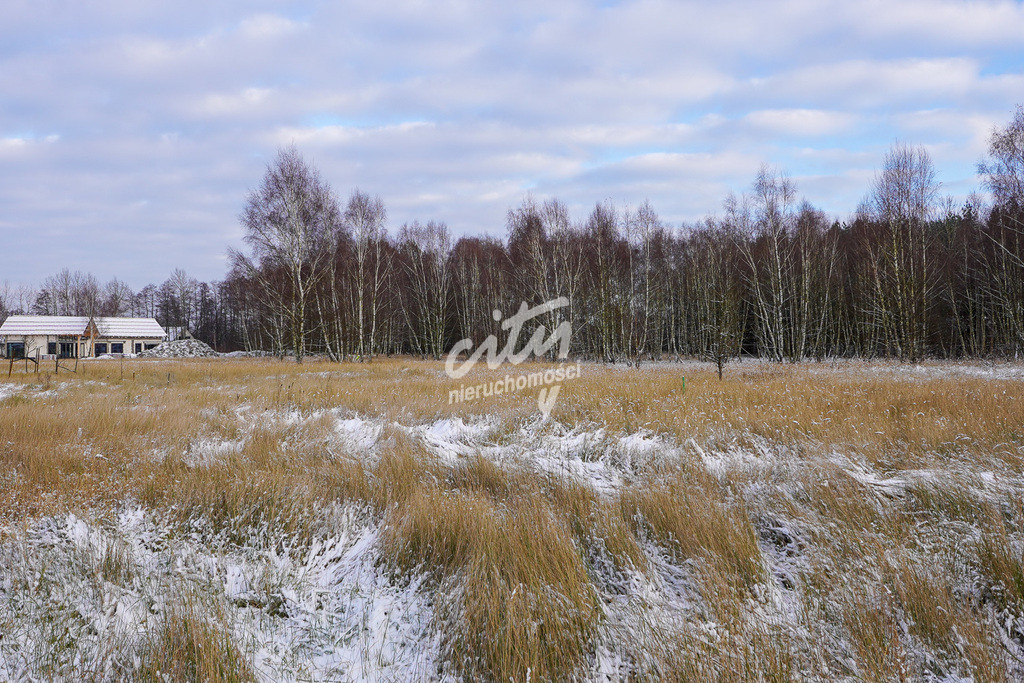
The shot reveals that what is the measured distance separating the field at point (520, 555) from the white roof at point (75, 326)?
5347 cm

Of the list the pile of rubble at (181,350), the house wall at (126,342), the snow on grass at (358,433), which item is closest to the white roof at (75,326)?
the house wall at (126,342)

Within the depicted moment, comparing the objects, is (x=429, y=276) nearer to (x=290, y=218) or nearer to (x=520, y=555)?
(x=290, y=218)

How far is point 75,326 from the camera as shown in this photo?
46.2 metres

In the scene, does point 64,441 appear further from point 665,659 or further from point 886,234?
point 886,234

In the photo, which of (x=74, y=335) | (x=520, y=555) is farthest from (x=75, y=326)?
(x=520, y=555)

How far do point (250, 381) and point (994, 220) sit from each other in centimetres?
3341

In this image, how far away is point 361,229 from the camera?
2664 centimetres

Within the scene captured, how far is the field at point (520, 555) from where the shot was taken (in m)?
2.38

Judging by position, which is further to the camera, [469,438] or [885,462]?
[469,438]

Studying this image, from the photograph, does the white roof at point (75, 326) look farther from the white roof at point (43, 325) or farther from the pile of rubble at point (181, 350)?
the pile of rubble at point (181, 350)

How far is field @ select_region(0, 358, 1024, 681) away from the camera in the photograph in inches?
93.6

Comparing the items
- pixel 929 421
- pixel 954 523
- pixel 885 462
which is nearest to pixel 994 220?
pixel 929 421

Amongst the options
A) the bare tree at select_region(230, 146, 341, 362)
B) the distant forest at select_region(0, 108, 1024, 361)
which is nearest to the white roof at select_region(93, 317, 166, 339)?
the distant forest at select_region(0, 108, 1024, 361)

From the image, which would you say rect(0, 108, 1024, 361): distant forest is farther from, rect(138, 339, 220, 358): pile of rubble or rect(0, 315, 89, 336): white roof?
rect(0, 315, 89, 336): white roof
